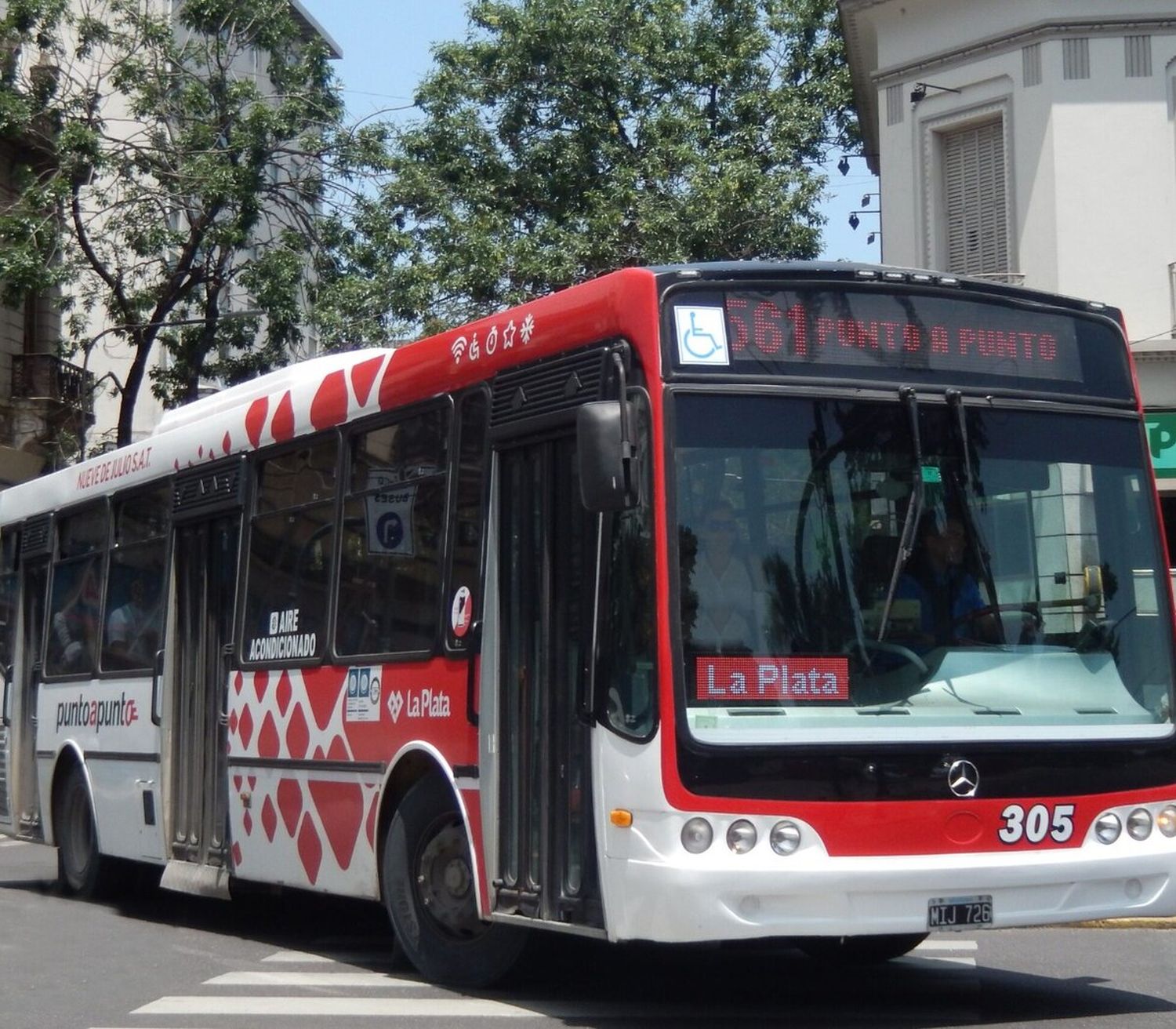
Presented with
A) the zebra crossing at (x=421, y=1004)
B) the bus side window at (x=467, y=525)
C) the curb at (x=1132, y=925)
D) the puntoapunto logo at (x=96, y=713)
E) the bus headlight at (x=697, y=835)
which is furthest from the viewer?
the puntoapunto logo at (x=96, y=713)

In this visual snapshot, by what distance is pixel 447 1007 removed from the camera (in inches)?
305

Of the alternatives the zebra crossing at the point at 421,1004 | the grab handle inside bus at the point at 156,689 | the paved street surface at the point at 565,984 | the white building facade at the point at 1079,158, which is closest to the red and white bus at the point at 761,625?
the zebra crossing at the point at 421,1004

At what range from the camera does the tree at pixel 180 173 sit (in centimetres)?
2538

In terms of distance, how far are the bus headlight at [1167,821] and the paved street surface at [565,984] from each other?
74 centimetres

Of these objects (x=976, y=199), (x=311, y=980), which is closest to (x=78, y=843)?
(x=311, y=980)

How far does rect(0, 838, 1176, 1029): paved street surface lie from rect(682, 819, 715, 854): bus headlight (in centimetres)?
104

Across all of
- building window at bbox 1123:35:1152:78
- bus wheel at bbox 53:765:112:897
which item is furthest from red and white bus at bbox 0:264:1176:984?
building window at bbox 1123:35:1152:78

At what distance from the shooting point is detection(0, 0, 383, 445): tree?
25.4 metres

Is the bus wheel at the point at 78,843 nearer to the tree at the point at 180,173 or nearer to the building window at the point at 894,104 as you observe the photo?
the tree at the point at 180,173

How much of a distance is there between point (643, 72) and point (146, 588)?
65.9 ft

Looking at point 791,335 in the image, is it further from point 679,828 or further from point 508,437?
point 679,828

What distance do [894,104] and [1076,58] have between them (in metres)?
2.45

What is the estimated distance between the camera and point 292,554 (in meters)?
9.80

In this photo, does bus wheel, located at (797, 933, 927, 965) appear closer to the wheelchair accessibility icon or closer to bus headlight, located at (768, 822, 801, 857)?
bus headlight, located at (768, 822, 801, 857)
